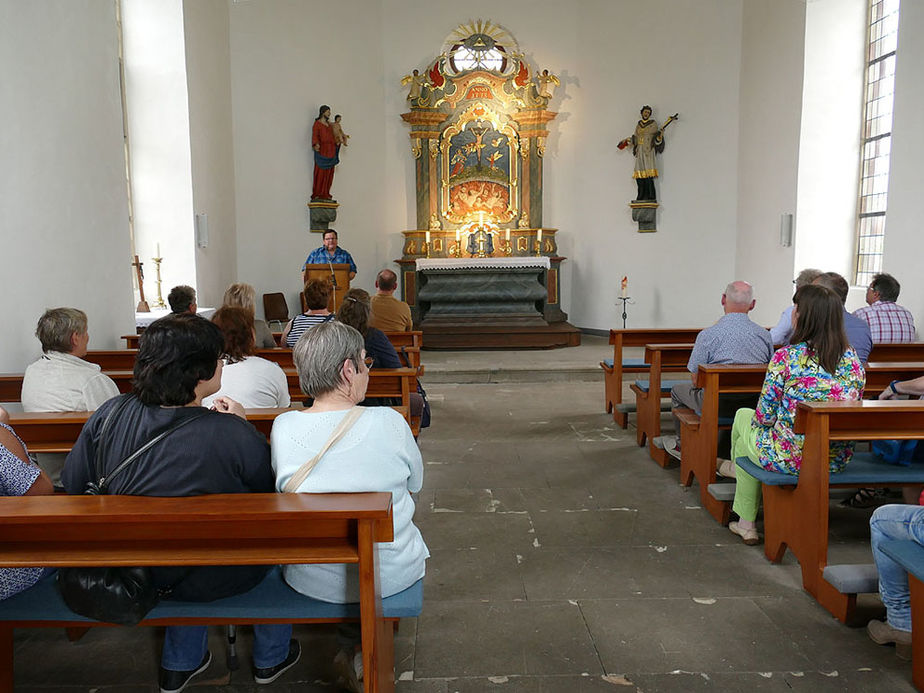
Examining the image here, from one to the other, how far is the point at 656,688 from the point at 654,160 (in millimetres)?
10099

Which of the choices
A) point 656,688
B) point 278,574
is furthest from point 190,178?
point 656,688

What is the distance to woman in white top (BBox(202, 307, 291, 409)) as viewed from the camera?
350 cm

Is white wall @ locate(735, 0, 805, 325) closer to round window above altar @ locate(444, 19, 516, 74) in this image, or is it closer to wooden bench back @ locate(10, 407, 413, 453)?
round window above altar @ locate(444, 19, 516, 74)

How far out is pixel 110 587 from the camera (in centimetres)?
203

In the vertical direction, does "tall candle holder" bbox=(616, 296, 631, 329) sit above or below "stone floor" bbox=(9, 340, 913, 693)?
above

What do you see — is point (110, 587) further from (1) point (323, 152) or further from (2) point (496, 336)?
(1) point (323, 152)

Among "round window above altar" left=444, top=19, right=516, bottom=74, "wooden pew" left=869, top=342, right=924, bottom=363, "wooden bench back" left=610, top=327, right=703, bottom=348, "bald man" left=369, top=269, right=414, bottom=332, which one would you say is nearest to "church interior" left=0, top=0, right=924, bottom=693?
"round window above altar" left=444, top=19, right=516, bottom=74

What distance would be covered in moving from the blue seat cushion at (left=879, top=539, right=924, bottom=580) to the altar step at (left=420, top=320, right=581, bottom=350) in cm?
835

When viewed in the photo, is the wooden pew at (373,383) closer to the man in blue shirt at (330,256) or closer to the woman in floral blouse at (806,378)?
the woman in floral blouse at (806,378)

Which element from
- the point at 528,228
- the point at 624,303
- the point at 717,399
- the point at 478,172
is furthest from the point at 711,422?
the point at 478,172

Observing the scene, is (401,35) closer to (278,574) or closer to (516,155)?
(516,155)

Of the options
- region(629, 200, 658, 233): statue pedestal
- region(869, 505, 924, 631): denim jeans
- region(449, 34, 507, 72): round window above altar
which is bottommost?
region(869, 505, 924, 631): denim jeans

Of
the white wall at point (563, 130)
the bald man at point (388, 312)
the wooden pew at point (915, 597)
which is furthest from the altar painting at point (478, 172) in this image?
the wooden pew at point (915, 597)

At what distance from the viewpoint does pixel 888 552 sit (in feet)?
8.23
